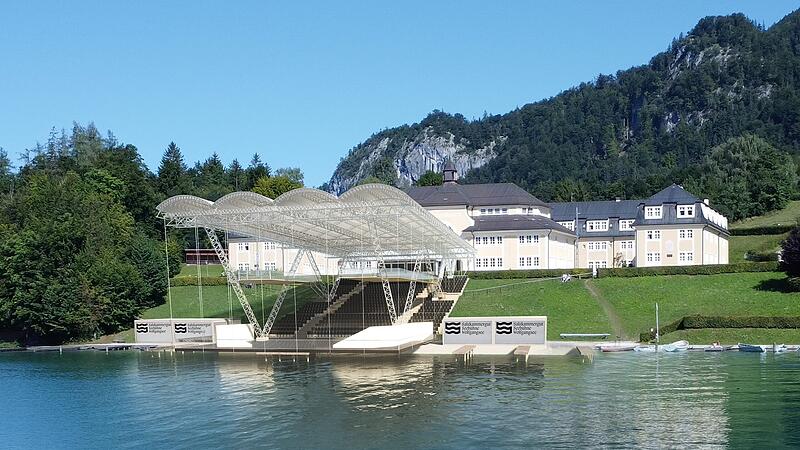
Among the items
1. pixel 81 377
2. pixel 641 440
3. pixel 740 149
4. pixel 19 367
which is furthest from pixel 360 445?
pixel 740 149

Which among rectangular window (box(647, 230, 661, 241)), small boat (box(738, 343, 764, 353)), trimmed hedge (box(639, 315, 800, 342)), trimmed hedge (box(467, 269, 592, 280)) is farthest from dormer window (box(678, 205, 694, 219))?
small boat (box(738, 343, 764, 353))

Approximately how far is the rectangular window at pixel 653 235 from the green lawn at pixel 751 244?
14.2 metres

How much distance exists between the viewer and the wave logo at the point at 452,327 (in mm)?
48094

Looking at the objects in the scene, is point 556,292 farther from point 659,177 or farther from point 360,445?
point 659,177

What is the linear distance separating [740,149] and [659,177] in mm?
14841

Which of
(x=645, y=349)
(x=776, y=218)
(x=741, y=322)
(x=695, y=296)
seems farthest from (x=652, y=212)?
(x=776, y=218)

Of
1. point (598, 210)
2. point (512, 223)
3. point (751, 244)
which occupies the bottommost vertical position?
point (751, 244)

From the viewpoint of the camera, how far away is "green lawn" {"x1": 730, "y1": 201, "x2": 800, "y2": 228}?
9493cm

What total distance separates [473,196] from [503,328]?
1446 inches

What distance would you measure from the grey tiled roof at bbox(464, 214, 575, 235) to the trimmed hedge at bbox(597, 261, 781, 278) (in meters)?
12.1

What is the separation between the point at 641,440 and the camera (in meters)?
22.9

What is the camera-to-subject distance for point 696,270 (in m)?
60.1

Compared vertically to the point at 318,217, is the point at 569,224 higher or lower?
lower

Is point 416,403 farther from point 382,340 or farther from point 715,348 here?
point 715,348
